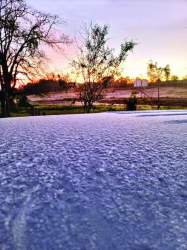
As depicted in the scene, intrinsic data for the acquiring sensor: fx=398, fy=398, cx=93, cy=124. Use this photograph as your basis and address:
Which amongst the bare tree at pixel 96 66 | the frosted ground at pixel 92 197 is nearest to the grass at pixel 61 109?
the bare tree at pixel 96 66

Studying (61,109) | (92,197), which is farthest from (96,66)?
(92,197)

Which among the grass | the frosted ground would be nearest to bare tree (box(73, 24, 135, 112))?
the grass

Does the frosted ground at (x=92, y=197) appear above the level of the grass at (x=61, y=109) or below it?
above

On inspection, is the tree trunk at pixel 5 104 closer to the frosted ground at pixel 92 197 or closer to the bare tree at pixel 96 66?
the bare tree at pixel 96 66

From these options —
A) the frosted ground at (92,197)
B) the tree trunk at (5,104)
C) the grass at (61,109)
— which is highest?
the frosted ground at (92,197)

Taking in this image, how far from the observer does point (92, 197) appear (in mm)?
917

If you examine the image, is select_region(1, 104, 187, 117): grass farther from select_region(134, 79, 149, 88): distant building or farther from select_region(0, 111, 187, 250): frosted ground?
select_region(0, 111, 187, 250): frosted ground

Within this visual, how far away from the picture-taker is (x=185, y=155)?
1.40 metres

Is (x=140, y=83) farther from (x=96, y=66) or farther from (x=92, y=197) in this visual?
(x=92, y=197)

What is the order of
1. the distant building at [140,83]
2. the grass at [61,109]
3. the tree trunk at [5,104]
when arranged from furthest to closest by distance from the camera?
the distant building at [140,83]
the grass at [61,109]
the tree trunk at [5,104]

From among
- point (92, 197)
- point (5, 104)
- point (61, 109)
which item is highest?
point (92, 197)

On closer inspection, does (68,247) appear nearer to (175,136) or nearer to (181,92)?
(175,136)

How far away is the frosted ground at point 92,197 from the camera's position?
2.41 ft

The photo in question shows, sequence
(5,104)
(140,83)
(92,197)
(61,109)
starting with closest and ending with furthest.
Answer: (92,197)
(5,104)
(61,109)
(140,83)
